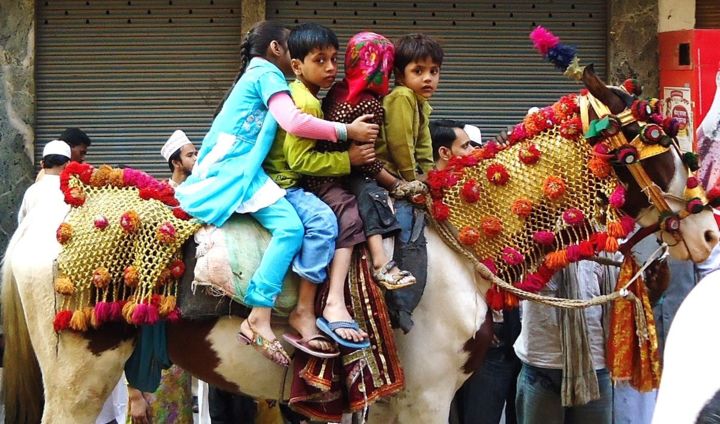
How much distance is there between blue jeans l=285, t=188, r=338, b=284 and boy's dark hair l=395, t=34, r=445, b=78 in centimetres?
78

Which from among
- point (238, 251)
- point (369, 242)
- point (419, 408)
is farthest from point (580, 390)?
point (238, 251)

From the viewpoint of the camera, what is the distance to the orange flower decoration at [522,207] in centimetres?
421

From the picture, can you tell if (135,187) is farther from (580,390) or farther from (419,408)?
(580,390)

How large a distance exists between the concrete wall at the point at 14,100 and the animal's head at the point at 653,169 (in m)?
6.97

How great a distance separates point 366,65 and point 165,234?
1124 millimetres

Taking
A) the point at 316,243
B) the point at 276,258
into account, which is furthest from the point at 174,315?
the point at 316,243

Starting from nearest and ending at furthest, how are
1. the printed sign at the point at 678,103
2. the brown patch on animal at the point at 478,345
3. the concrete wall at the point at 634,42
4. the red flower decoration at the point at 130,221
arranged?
the red flower decoration at the point at 130,221 → the brown patch on animal at the point at 478,345 → the printed sign at the point at 678,103 → the concrete wall at the point at 634,42

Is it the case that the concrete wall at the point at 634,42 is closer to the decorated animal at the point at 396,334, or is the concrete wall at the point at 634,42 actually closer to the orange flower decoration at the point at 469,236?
the decorated animal at the point at 396,334

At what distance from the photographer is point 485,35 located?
391 inches

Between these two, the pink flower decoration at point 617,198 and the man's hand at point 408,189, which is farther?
the man's hand at point 408,189

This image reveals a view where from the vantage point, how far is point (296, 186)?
14.2ft

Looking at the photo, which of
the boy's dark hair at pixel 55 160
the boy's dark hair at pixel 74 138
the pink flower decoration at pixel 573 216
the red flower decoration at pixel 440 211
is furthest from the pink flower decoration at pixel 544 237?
the boy's dark hair at pixel 74 138

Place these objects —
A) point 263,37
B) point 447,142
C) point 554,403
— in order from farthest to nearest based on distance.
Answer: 1. point 447,142
2. point 554,403
3. point 263,37

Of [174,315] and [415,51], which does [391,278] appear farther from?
[415,51]
